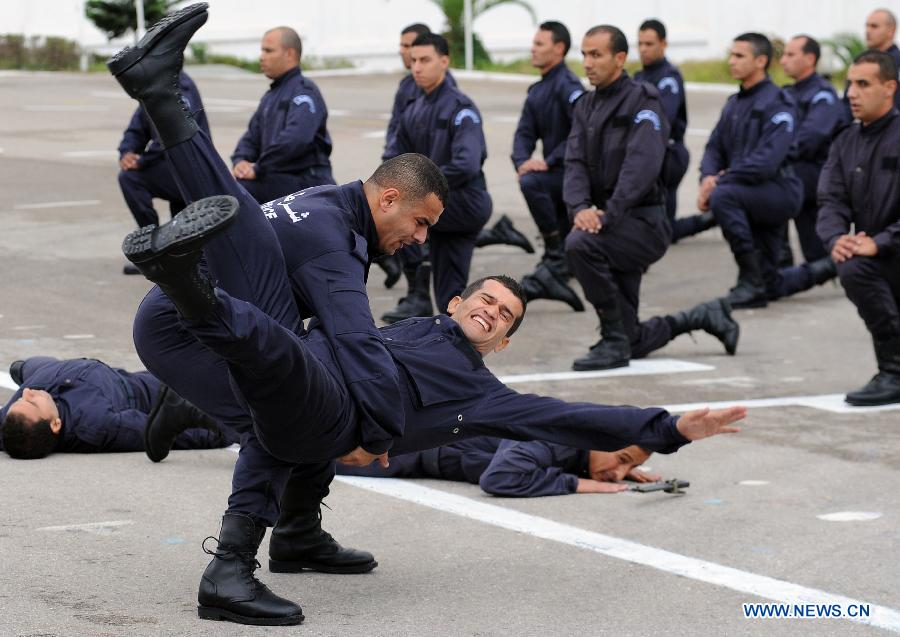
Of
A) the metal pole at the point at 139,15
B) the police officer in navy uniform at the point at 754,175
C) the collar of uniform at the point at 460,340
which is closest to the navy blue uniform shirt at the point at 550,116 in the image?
the police officer in navy uniform at the point at 754,175

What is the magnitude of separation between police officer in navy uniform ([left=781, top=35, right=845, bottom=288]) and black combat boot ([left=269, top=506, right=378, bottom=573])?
8.10 meters

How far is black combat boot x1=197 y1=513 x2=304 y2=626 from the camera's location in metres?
4.99

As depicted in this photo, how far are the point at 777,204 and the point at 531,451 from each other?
5.82 metres

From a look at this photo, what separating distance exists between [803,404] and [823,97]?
5100 millimetres

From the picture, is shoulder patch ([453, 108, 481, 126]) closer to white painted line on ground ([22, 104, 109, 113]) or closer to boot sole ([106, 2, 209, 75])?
boot sole ([106, 2, 209, 75])

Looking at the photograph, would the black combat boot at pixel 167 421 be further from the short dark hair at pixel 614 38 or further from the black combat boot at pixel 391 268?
the black combat boot at pixel 391 268

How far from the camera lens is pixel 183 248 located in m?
4.34

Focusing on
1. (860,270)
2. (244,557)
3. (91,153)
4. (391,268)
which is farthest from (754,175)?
(91,153)

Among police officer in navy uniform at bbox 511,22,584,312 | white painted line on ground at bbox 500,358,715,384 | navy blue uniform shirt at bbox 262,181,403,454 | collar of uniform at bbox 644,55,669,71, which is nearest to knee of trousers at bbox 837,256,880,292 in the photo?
white painted line on ground at bbox 500,358,715,384

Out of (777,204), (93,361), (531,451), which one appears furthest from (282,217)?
(777,204)

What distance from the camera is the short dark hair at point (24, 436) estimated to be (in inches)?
279

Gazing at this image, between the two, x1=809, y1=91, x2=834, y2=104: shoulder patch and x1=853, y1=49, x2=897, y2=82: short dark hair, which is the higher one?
x1=853, y1=49, x2=897, y2=82: short dark hair

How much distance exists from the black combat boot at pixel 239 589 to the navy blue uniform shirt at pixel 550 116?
7714 mm

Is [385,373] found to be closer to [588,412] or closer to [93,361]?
[588,412]
